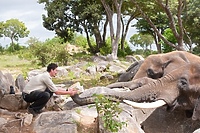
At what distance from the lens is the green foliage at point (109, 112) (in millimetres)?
4902

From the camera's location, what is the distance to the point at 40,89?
21.5ft

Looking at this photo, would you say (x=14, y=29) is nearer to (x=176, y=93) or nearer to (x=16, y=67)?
(x=16, y=67)

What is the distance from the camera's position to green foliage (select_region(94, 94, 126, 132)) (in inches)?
193

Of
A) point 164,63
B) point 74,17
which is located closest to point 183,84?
point 164,63

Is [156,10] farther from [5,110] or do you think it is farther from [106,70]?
[5,110]

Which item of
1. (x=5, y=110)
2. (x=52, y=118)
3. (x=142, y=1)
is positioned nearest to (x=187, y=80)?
(x=52, y=118)

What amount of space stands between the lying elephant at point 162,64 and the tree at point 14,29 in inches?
1408

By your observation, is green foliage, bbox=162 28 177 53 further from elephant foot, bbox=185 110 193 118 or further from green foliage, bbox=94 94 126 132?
green foliage, bbox=94 94 126 132

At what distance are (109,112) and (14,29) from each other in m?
41.3

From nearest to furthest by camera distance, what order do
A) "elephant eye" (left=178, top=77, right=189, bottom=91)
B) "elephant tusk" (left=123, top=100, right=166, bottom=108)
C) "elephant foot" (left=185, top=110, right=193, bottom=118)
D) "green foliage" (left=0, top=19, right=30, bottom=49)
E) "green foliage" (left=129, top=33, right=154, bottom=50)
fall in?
"elephant tusk" (left=123, top=100, right=166, bottom=108), "elephant eye" (left=178, top=77, right=189, bottom=91), "elephant foot" (left=185, top=110, right=193, bottom=118), "green foliage" (left=0, top=19, right=30, bottom=49), "green foliage" (left=129, top=33, right=154, bottom=50)

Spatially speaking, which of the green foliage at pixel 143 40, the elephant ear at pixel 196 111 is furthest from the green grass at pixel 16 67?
the green foliage at pixel 143 40

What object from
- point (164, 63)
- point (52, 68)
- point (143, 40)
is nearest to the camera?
point (52, 68)

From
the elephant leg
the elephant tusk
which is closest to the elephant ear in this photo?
the elephant leg

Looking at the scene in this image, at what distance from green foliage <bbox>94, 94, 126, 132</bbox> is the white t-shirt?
1.41 meters
